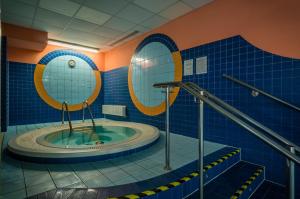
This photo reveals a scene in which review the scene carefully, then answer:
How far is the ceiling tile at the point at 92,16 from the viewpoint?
3.75m

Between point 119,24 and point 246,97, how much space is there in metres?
3.54

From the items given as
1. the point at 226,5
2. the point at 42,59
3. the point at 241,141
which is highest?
the point at 226,5

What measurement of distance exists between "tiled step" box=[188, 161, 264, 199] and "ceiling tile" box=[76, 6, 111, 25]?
4.01 meters

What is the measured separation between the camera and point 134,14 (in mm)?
3932

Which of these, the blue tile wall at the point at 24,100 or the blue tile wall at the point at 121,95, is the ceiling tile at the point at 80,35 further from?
the blue tile wall at the point at 24,100

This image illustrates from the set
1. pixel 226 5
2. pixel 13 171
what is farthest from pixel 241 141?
pixel 13 171

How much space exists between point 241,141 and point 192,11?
287 centimetres

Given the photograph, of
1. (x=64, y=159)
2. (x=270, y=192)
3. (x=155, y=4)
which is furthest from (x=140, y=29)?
(x=270, y=192)

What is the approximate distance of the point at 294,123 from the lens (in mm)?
2291

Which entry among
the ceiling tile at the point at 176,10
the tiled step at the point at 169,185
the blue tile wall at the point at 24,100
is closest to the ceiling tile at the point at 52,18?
the blue tile wall at the point at 24,100

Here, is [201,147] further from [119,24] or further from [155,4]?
[119,24]

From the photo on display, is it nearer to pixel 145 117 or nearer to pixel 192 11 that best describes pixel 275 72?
pixel 192 11

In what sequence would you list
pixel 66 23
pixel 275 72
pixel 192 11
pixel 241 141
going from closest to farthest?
pixel 275 72
pixel 241 141
pixel 192 11
pixel 66 23

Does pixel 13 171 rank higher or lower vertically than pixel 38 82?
lower
